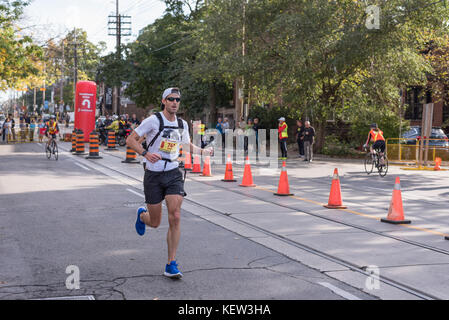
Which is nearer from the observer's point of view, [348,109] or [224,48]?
[348,109]

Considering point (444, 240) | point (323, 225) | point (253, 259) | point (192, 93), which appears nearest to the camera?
point (253, 259)

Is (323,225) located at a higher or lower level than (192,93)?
lower

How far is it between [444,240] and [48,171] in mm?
12848

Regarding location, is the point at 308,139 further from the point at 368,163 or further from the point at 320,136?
→ the point at 320,136

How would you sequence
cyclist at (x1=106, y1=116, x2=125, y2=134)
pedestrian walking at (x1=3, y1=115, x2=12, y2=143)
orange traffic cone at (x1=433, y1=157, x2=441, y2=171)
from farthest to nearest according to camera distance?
pedestrian walking at (x1=3, y1=115, x2=12, y2=143), cyclist at (x1=106, y1=116, x2=125, y2=134), orange traffic cone at (x1=433, y1=157, x2=441, y2=171)

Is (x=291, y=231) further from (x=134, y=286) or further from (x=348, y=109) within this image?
(x=348, y=109)

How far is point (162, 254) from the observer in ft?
22.6

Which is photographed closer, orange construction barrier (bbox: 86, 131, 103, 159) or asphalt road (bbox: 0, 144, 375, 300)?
asphalt road (bbox: 0, 144, 375, 300)

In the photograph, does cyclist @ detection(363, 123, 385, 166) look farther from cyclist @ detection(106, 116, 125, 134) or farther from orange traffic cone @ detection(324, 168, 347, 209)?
cyclist @ detection(106, 116, 125, 134)

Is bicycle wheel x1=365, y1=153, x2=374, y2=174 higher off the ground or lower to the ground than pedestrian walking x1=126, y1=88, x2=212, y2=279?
lower

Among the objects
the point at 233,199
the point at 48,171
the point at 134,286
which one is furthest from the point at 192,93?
the point at 134,286

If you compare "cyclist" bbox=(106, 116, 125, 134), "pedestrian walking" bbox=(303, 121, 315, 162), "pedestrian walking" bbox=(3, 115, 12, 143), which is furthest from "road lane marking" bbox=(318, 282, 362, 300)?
"pedestrian walking" bbox=(3, 115, 12, 143)

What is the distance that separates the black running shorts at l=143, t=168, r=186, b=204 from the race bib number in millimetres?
214

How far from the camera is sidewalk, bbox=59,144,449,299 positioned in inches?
239
